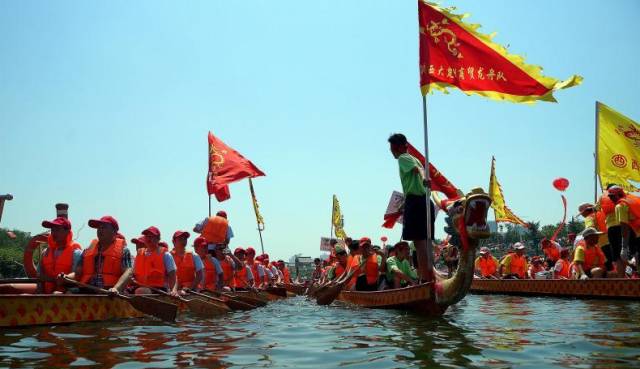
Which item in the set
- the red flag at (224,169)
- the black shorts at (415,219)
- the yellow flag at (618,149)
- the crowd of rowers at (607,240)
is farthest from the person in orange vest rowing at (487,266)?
the black shorts at (415,219)

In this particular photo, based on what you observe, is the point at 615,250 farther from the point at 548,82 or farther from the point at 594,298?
the point at 548,82

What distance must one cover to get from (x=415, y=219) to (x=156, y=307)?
4.16 metres

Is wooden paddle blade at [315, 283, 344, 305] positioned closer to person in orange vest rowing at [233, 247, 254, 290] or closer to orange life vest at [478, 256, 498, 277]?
person in orange vest rowing at [233, 247, 254, 290]

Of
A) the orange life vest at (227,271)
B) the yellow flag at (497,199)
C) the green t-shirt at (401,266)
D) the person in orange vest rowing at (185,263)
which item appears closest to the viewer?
the green t-shirt at (401,266)

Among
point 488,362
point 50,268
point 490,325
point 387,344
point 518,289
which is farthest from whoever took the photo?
point 518,289

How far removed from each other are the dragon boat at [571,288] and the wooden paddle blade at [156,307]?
8.69m

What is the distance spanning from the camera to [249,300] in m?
13.0

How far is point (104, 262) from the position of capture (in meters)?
9.13

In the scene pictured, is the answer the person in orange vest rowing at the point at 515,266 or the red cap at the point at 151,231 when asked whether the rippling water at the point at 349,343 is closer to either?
the red cap at the point at 151,231

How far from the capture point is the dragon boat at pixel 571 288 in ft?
36.6

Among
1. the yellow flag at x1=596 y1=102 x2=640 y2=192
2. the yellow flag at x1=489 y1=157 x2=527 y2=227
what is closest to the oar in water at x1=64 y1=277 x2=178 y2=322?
the yellow flag at x1=596 y1=102 x2=640 y2=192

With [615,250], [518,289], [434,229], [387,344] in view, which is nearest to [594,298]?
[615,250]

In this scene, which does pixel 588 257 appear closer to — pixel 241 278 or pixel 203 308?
pixel 203 308

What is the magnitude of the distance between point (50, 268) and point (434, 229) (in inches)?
246
